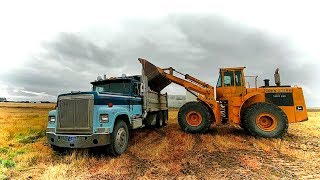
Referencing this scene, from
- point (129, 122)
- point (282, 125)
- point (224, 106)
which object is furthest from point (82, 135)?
point (282, 125)

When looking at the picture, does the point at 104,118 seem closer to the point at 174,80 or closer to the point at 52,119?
the point at 52,119

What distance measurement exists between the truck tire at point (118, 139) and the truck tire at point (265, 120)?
5.68 meters

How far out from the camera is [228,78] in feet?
39.5

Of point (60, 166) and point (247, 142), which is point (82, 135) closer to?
point (60, 166)

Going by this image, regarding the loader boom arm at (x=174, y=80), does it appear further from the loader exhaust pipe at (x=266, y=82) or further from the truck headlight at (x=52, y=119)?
the truck headlight at (x=52, y=119)

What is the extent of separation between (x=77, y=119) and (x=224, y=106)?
7509 mm

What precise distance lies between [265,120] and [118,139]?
22.3 ft

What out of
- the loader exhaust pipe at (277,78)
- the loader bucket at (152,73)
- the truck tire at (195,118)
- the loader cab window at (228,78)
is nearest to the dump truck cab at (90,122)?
the loader bucket at (152,73)

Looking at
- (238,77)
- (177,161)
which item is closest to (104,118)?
(177,161)

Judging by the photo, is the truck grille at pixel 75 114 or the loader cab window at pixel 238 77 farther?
the loader cab window at pixel 238 77

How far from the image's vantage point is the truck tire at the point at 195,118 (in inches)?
453

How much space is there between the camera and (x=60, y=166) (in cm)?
656

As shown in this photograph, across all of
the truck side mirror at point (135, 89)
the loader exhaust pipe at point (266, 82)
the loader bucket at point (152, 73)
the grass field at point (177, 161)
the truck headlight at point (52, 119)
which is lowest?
the grass field at point (177, 161)

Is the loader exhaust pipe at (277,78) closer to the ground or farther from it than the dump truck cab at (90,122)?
farther from it
